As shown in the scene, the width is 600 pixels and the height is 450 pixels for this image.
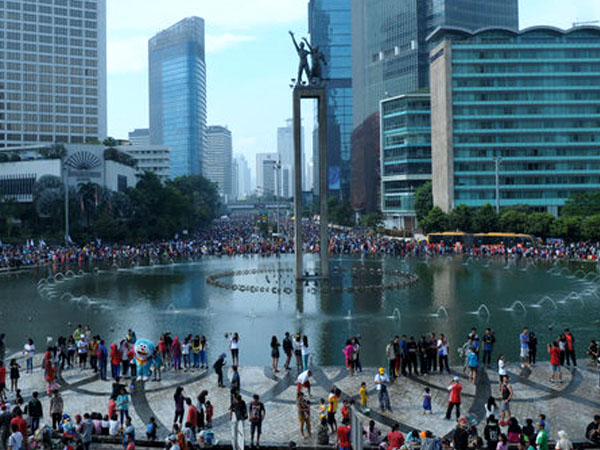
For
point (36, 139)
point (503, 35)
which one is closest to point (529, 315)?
point (503, 35)

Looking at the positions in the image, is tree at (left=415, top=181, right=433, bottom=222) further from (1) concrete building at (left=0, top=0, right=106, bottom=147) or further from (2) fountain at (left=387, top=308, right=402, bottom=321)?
(1) concrete building at (left=0, top=0, right=106, bottom=147)

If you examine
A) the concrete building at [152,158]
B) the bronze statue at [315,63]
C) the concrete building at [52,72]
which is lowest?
the bronze statue at [315,63]

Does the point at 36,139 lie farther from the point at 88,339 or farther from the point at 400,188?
the point at 88,339

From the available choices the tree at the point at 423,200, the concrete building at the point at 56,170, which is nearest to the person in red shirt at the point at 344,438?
the concrete building at the point at 56,170

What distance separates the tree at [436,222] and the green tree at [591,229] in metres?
19.7

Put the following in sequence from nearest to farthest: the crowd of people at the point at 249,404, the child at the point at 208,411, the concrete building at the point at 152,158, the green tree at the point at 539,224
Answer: the crowd of people at the point at 249,404
the child at the point at 208,411
the green tree at the point at 539,224
the concrete building at the point at 152,158

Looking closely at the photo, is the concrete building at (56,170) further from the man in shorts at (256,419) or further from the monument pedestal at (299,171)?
the man in shorts at (256,419)

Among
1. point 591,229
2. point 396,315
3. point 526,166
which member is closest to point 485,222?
point 591,229

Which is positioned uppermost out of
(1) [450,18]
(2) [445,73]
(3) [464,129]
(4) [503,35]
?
(1) [450,18]

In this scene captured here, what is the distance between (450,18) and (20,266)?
4507 inches

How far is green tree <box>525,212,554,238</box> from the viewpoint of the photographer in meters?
75.3

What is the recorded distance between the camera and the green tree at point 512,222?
7788 cm

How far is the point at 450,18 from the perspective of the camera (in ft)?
456

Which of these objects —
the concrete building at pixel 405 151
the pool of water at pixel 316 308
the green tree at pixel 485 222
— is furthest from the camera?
the concrete building at pixel 405 151
